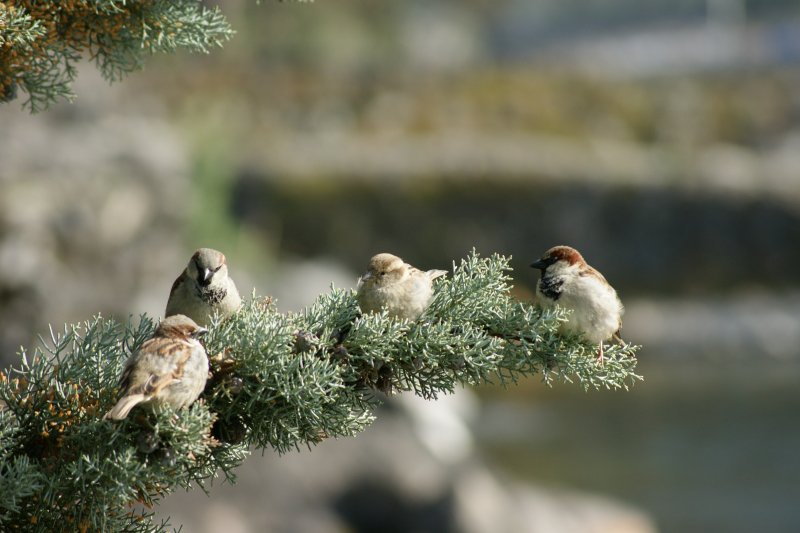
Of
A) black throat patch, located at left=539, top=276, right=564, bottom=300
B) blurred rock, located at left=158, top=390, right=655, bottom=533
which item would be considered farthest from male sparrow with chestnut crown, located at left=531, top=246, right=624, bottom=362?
blurred rock, located at left=158, top=390, right=655, bottom=533

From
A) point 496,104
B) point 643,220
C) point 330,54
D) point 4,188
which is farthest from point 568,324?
point 330,54

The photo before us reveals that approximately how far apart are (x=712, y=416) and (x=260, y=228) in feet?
23.7

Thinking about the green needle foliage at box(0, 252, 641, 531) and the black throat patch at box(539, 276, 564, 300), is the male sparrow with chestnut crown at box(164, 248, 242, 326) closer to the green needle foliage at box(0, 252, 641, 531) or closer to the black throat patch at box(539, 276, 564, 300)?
the green needle foliage at box(0, 252, 641, 531)

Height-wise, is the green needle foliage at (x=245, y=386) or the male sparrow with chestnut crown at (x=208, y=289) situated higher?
the male sparrow with chestnut crown at (x=208, y=289)

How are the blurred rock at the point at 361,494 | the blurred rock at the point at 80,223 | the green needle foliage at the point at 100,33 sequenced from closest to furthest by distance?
the green needle foliage at the point at 100,33 < the blurred rock at the point at 361,494 < the blurred rock at the point at 80,223

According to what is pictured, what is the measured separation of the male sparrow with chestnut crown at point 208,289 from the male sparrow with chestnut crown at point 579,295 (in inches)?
29.8

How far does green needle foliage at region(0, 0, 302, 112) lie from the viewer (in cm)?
213

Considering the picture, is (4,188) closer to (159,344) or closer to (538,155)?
(159,344)

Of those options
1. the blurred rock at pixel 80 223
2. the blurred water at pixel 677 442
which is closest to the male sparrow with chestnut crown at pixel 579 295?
the blurred rock at pixel 80 223

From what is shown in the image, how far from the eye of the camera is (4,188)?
6453 millimetres

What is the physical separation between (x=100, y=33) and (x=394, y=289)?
0.91 meters

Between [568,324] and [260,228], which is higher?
[260,228]

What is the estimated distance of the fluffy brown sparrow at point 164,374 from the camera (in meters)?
1.76

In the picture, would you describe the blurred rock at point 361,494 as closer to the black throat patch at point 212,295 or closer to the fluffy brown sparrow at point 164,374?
the black throat patch at point 212,295
